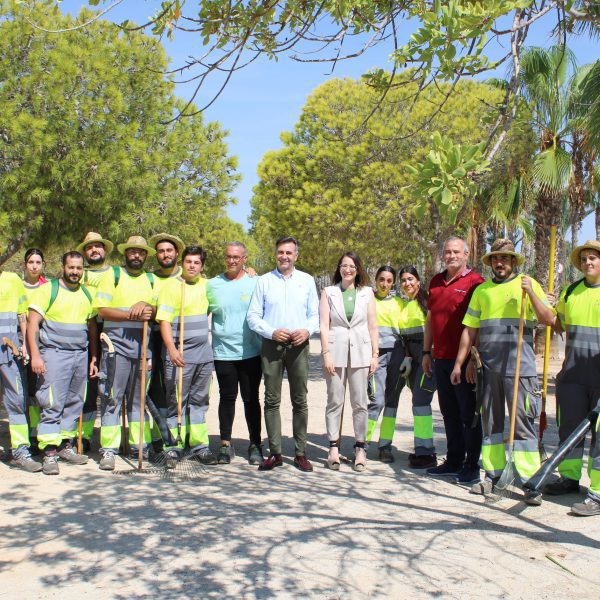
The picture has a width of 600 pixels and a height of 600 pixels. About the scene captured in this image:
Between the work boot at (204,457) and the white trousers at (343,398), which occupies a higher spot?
the white trousers at (343,398)

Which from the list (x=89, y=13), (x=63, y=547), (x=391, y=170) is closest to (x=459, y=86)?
(x=391, y=170)

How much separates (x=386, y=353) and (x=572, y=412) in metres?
2.10

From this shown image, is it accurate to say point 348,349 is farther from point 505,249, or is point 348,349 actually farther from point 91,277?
point 91,277

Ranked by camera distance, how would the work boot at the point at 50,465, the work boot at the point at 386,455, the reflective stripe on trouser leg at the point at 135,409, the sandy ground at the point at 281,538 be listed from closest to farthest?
the sandy ground at the point at 281,538 < the work boot at the point at 50,465 < the reflective stripe on trouser leg at the point at 135,409 < the work boot at the point at 386,455

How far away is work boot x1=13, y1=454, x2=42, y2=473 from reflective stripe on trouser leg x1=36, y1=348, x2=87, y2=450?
161 mm

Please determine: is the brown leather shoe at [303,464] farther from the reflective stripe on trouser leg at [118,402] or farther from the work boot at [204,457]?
the reflective stripe on trouser leg at [118,402]

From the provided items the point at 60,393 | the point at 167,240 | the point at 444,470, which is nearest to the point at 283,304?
the point at 167,240

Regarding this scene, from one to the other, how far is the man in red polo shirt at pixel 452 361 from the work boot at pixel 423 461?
24 cm

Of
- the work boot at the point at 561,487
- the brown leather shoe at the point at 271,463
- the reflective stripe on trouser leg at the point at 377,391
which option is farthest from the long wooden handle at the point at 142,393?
the work boot at the point at 561,487

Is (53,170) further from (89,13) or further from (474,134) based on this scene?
(474,134)

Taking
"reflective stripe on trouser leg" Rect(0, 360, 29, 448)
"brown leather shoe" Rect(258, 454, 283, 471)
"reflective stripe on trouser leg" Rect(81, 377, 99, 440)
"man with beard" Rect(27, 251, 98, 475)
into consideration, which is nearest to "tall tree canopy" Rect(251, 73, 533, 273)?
"brown leather shoe" Rect(258, 454, 283, 471)

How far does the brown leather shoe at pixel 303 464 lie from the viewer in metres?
6.54

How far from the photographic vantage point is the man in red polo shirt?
6262 millimetres

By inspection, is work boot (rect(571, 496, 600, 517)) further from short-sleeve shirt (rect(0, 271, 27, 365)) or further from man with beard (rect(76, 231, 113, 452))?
short-sleeve shirt (rect(0, 271, 27, 365))
